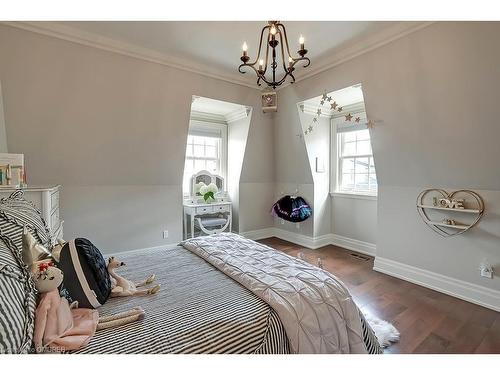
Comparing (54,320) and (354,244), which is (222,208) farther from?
(54,320)

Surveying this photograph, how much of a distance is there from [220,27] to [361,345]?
9.10ft

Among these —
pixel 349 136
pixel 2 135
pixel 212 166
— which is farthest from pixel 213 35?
pixel 349 136

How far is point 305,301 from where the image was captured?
127cm

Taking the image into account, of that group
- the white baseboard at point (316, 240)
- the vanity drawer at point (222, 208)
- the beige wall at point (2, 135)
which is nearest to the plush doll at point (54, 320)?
the beige wall at point (2, 135)

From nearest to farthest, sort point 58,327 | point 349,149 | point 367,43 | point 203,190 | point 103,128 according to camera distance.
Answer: point 58,327 < point 367,43 < point 103,128 < point 349,149 < point 203,190

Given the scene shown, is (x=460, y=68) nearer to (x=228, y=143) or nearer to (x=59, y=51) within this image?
(x=228, y=143)

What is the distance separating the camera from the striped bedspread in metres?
0.94

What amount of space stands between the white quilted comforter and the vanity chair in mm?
2365

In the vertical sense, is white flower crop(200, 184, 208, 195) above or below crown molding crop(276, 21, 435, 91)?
below

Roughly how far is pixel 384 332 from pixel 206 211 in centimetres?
289

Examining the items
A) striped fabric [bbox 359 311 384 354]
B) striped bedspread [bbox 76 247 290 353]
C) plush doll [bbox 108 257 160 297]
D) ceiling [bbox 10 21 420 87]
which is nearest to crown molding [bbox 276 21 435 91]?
ceiling [bbox 10 21 420 87]

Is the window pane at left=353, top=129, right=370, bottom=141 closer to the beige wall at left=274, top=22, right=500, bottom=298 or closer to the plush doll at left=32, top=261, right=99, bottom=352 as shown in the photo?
the beige wall at left=274, top=22, right=500, bottom=298

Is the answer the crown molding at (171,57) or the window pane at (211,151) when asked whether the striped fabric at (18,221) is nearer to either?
the crown molding at (171,57)
